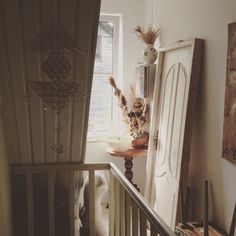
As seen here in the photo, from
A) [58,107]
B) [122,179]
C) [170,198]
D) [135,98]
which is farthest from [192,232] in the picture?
[135,98]

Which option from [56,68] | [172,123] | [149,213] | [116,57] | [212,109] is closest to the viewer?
[149,213]

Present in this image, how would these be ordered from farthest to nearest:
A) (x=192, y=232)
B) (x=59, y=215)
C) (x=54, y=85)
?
(x=59, y=215)
(x=192, y=232)
(x=54, y=85)

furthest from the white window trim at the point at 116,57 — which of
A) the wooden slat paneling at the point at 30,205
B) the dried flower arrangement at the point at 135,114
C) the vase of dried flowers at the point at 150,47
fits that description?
the wooden slat paneling at the point at 30,205

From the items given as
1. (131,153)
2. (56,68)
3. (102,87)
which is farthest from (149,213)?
(102,87)

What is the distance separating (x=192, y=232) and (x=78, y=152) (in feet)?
3.12

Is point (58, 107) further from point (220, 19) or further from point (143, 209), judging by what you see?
point (220, 19)

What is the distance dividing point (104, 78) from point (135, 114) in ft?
2.19

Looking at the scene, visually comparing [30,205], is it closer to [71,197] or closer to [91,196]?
[71,197]

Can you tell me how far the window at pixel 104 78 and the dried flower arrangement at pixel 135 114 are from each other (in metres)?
0.30

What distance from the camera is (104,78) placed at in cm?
406

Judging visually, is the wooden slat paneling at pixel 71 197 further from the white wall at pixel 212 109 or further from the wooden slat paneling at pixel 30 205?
the white wall at pixel 212 109

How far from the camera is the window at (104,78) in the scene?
13.0 feet

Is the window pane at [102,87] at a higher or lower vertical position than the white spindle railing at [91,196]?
higher

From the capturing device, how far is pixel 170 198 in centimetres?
275
